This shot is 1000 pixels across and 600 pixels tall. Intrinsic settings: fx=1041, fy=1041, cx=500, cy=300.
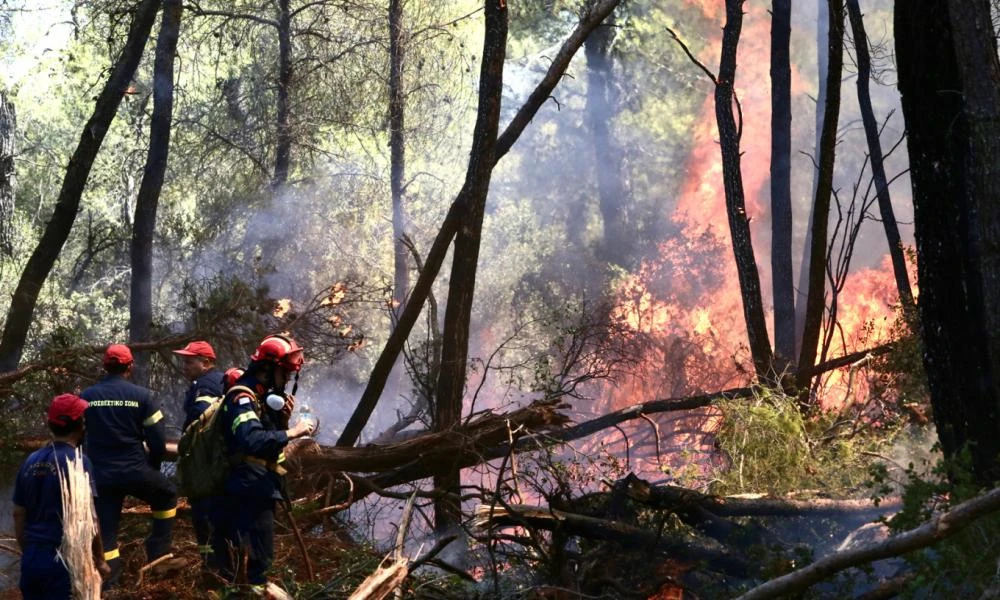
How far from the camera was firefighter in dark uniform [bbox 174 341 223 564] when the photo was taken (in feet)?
22.1

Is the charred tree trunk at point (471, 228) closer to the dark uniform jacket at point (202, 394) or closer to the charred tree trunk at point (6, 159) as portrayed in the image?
the dark uniform jacket at point (202, 394)

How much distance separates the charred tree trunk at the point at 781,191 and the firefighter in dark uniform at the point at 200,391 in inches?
306

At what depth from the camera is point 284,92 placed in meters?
20.8

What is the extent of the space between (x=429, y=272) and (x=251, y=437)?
4929 mm

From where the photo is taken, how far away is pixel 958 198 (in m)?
6.16

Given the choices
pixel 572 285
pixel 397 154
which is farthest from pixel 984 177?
pixel 572 285

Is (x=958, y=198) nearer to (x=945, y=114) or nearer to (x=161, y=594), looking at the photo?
(x=945, y=114)

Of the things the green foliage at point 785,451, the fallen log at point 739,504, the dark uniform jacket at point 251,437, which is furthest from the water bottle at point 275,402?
the green foliage at point 785,451

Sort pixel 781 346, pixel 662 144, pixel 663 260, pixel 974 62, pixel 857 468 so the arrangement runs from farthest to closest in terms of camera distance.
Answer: pixel 662 144 → pixel 663 260 → pixel 781 346 → pixel 857 468 → pixel 974 62

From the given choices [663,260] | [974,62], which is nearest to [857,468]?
[974,62]

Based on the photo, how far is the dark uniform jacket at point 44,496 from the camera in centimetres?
549

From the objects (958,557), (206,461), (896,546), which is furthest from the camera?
(206,461)

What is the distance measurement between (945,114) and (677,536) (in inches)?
124

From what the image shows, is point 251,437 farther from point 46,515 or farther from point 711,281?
point 711,281
